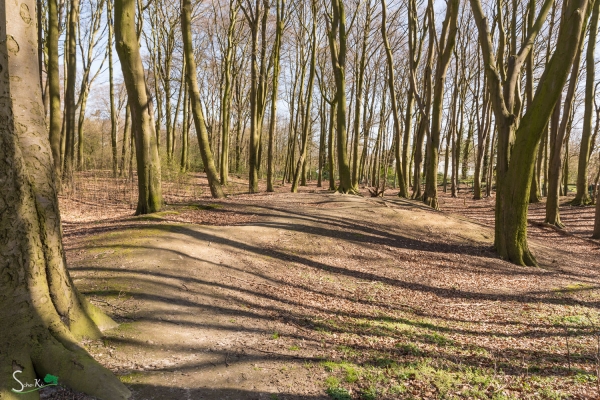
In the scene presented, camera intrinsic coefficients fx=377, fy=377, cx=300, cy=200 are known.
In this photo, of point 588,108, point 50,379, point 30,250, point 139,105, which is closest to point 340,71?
point 139,105

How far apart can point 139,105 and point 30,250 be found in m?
6.40

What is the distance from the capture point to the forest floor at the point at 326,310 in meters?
3.51

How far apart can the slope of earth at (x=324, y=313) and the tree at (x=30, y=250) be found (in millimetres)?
395

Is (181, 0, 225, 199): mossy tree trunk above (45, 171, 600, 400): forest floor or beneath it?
above

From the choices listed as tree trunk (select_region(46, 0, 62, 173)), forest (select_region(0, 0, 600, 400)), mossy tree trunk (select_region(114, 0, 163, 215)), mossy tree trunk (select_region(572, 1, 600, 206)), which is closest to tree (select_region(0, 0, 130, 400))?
forest (select_region(0, 0, 600, 400))

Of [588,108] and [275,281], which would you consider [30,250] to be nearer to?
[275,281]

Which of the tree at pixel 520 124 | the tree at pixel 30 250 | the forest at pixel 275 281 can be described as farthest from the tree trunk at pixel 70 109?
the tree at pixel 520 124

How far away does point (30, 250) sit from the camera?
2803 mm

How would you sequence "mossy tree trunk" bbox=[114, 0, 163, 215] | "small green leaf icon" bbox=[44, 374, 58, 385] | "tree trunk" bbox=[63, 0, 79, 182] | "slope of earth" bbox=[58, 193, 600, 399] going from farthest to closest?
"tree trunk" bbox=[63, 0, 79, 182] < "mossy tree trunk" bbox=[114, 0, 163, 215] < "slope of earth" bbox=[58, 193, 600, 399] < "small green leaf icon" bbox=[44, 374, 58, 385]

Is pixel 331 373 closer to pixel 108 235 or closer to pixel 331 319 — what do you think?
pixel 331 319

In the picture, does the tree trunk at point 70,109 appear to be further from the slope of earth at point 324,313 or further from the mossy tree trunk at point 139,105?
the mossy tree trunk at point 139,105

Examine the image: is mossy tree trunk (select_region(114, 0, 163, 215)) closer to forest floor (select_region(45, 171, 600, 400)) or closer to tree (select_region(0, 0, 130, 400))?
forest floor (select_region(45, 171, 600, 400))
